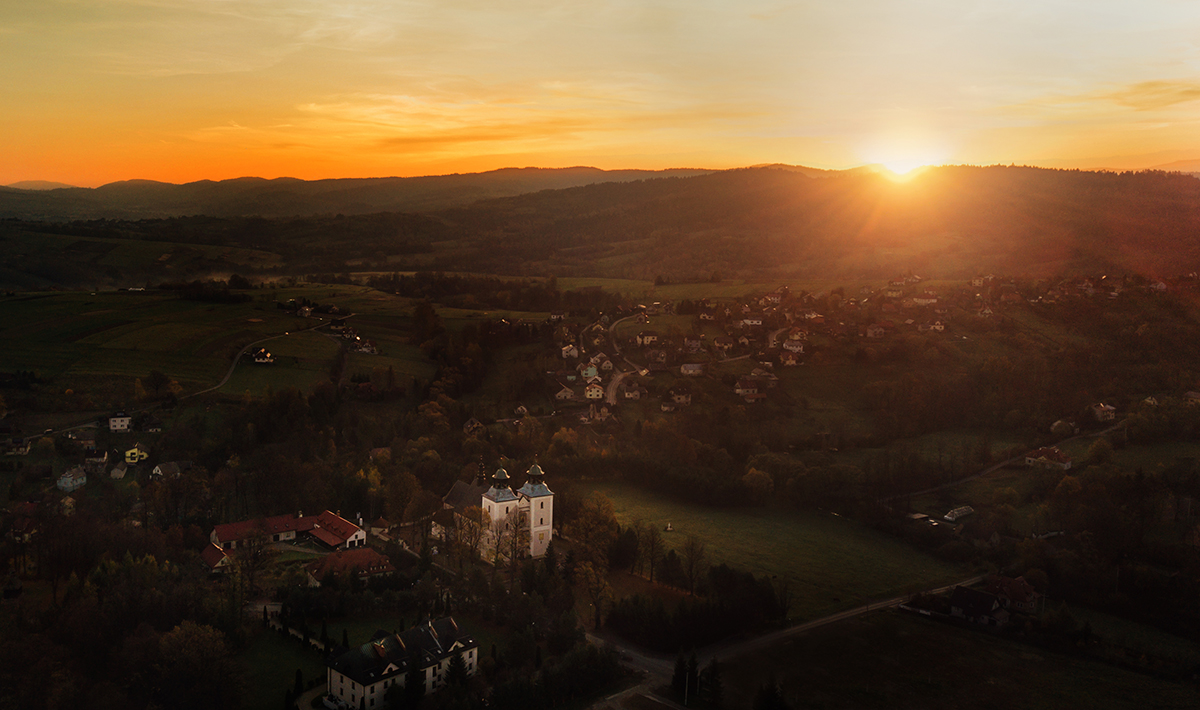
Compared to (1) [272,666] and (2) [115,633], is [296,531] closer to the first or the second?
→ (1) [272,666]

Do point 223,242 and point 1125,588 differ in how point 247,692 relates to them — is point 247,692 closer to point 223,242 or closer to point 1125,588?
point 1125,588

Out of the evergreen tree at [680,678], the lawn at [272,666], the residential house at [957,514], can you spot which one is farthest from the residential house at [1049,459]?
the lawn at [272,666]

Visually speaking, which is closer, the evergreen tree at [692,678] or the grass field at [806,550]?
the evergreen tree at [692,678]

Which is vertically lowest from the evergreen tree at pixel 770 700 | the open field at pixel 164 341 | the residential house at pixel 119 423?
A: the evergreen tree at pixel 770 700

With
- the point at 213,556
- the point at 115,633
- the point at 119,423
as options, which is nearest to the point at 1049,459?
the point at 213,556

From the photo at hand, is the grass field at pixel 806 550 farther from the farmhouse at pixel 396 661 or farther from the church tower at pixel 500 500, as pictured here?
the farmhouse at pixel 396 661

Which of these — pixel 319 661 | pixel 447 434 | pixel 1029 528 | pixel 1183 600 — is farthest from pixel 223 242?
pixel 1183 600
